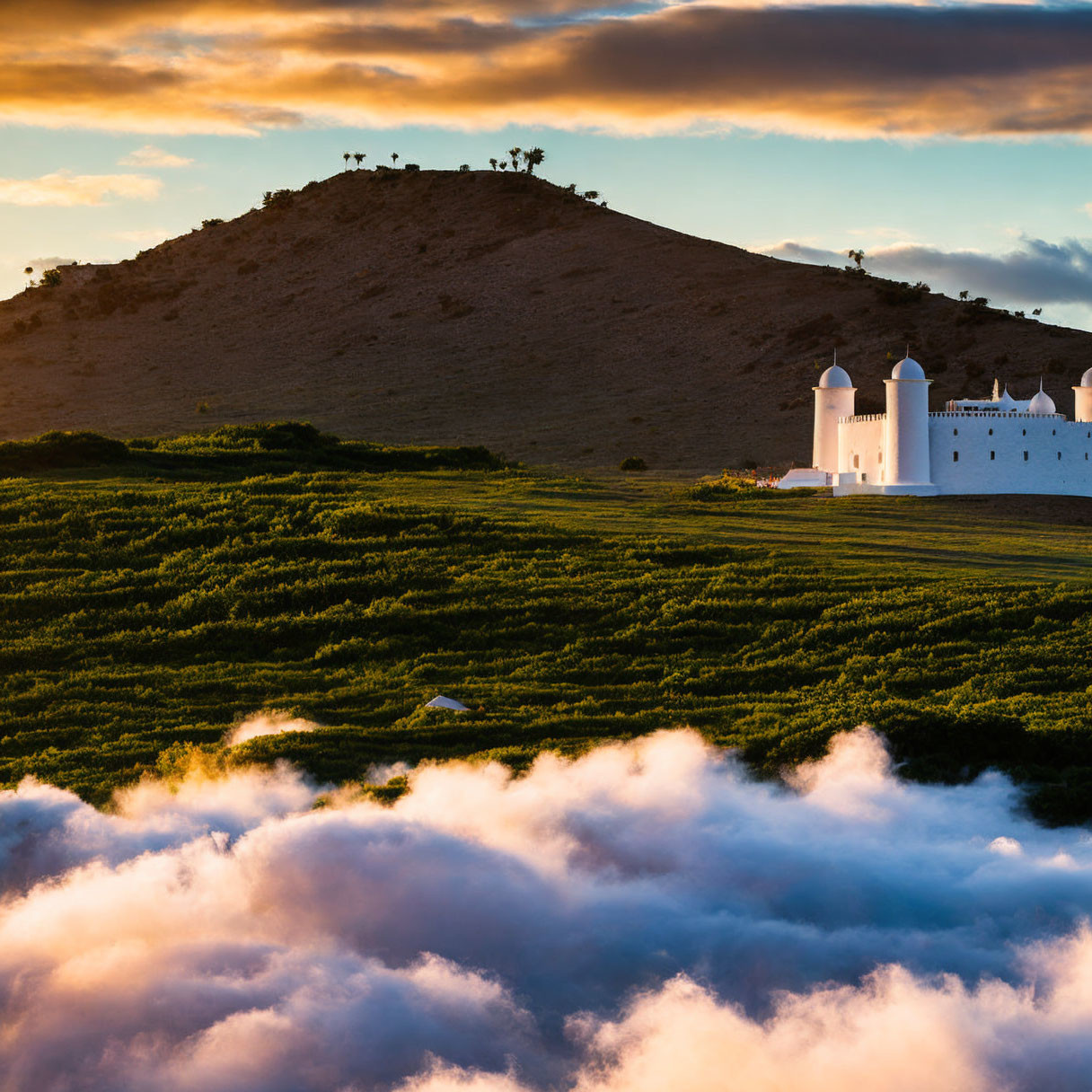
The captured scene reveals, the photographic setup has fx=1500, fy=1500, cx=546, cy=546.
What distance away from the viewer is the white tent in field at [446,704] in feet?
100.0

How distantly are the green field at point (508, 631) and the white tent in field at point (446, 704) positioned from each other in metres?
0.36

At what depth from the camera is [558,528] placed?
4784 centimetres

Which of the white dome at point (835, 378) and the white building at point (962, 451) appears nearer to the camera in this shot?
the white building at point (962, 451)

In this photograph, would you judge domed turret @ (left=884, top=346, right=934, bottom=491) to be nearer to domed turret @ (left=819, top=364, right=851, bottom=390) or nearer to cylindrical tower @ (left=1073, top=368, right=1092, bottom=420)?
domed turret @ (left=819, top=364, right=851, bottom=390)

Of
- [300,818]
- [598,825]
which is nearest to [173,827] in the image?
[300,818]

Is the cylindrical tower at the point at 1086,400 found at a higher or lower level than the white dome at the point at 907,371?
lower

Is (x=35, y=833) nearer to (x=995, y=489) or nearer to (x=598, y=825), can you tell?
(x=598, y=825)

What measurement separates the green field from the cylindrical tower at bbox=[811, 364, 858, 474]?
24110 millimetres

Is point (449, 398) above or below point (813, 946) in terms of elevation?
above

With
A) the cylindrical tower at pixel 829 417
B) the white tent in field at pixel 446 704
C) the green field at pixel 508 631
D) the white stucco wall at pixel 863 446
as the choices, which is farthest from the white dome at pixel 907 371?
the white tent in field at pixel 446 704

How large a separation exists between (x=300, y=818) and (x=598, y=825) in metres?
4.88

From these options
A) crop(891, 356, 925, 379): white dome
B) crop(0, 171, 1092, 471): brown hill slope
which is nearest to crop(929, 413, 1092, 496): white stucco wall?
crop(891, 356, 925, 379): white dome

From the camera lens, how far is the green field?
93.5ft

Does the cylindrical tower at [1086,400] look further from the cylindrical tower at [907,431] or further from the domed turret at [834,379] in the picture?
the domed turret at [834,379]
